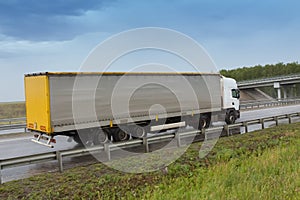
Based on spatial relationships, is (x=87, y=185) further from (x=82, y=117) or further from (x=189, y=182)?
(x=82, y=117)

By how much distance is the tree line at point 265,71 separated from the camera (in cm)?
11119

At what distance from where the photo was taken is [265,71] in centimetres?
11706

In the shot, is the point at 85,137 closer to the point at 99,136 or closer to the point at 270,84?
the point at 99,136

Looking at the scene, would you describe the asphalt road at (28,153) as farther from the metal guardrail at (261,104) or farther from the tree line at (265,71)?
the tree line at (265,71)

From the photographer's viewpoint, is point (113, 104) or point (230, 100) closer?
point (113, 104)

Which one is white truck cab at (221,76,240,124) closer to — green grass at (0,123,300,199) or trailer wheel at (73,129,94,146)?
green grass at (0,123,300,199)

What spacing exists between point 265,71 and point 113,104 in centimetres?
11372

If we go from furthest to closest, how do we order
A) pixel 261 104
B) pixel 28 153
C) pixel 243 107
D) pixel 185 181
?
pixel 261 104 < pixel 243 107 < pixel 28 153 < pixel 185 181

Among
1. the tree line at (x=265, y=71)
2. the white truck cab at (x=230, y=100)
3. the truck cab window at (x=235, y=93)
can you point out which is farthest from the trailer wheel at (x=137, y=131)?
the tree line at (x=265, y=71)

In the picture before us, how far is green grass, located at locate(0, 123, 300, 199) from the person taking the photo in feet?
20.3

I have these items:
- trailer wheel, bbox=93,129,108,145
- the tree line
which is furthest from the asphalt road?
the tree line

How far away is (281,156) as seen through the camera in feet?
29.3

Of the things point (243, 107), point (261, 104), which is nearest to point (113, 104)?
point (243, 107)

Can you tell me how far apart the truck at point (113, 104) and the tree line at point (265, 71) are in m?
104
